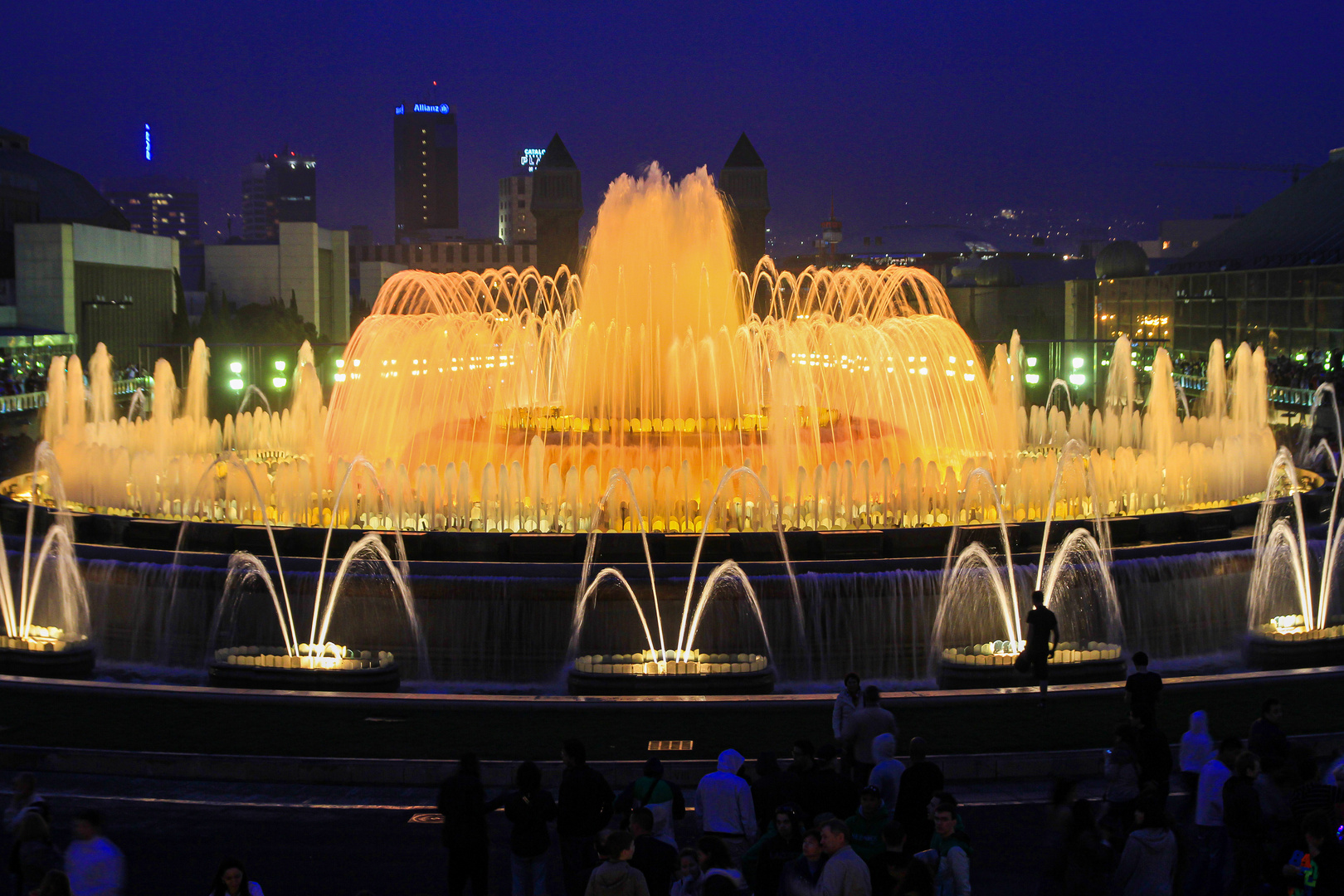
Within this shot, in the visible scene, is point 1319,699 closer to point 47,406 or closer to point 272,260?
point 47,406

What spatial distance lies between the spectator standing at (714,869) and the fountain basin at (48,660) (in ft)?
38.9

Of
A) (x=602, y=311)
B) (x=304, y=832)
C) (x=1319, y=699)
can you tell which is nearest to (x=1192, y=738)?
(x=1319, y=699)

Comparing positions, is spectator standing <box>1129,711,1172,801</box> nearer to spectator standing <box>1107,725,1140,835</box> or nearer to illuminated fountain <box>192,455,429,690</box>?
spectator standing <box>1107,725,1140,835</box>

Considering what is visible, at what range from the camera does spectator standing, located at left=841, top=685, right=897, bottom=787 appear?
10.6 meters

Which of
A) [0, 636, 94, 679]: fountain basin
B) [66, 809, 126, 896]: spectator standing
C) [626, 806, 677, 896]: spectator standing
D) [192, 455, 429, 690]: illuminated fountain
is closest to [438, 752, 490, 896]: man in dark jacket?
[626, 806, 677, 896]: spectator standing

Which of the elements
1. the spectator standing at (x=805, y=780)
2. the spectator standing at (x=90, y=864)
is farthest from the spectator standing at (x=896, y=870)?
the spectator standing at (x=90, y=864)

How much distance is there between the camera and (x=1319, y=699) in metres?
14.3

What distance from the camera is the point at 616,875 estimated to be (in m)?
7.26

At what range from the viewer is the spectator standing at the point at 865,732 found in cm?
1055

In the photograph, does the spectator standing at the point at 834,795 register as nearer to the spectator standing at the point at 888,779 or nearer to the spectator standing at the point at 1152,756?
the spectator standing at the point at 888,779

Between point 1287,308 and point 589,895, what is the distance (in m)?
58.3

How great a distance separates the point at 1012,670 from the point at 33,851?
11002mm

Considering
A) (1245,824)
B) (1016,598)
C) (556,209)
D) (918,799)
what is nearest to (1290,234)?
(1016,598)

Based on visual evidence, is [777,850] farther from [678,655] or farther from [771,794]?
[678,655]
